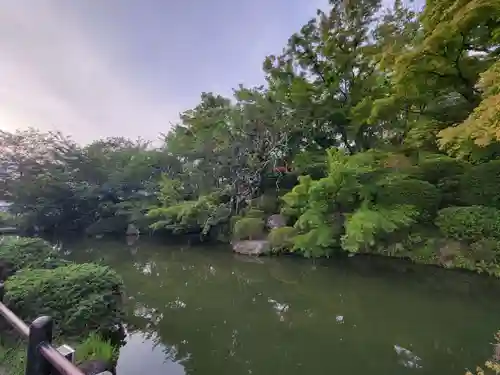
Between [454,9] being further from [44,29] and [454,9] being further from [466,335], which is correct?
[44,29]

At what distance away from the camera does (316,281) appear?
6633 millimetres

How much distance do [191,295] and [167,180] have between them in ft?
25.6

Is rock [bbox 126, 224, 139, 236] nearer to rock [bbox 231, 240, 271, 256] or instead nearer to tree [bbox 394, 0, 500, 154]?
rock [bbox 231, 240, 271, 256]

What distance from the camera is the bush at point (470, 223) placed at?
6.77 meters

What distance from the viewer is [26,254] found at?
4.49m

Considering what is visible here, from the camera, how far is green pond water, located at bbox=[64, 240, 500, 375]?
130 inches

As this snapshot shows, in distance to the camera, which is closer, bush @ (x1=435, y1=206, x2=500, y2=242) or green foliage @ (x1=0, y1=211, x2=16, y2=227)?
bush @ (x1=435, y1=206, x2=500, y2=242)

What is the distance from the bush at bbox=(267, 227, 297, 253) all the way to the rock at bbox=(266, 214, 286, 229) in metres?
0.81

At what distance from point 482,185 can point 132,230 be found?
40.9 ft

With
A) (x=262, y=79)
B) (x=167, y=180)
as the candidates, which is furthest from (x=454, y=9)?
(x=167, y=180)

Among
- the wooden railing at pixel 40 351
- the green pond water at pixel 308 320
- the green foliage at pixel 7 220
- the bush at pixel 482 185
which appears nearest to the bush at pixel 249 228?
the green pond water at pixel 308 320

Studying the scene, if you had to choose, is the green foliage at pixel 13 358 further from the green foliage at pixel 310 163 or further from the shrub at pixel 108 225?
the shrub at pixel 108 225

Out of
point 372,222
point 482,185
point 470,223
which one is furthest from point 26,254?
point 482,185

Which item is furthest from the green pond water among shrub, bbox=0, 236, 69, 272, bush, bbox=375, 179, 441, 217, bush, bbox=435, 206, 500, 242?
bush, bbox=375, 179, 441, 217
